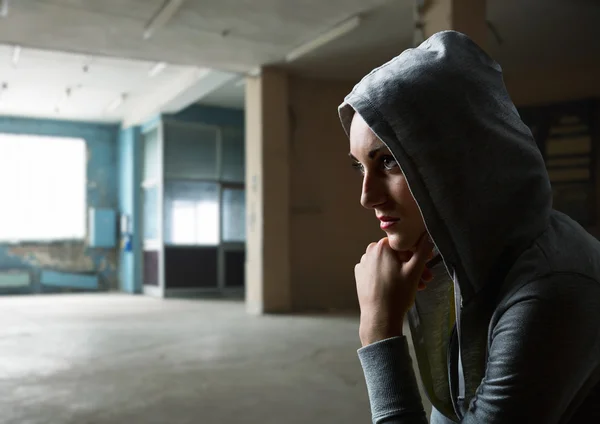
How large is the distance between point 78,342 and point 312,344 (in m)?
2.07

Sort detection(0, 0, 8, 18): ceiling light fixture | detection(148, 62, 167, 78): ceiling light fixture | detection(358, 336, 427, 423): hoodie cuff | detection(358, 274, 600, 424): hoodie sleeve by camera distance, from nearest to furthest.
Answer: detection(358, 274, 600, 424): hoodie sleeve
detection(358, 336, 427, 423): hoodie cuff
detection(0, 0, 8, 18): ceiling light fixture
detection(148, 62, 167, 78): ceiling light fixture

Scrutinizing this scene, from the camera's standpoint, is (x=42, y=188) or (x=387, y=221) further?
(x=42, y=188)

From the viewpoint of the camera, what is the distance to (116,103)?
9.47m

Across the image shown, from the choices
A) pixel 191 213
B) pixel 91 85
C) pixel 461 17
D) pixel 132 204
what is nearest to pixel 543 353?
pixel 461 17

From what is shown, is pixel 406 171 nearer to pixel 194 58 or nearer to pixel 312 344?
pixel 312 344

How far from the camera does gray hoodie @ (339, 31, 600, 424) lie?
0.68 metres

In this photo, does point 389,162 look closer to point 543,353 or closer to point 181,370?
point 543,353

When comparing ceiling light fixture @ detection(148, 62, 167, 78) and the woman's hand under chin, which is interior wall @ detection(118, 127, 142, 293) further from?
the woman's hand under chin

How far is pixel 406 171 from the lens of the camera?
791 mm

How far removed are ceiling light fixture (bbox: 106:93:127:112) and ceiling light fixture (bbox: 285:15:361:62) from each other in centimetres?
388

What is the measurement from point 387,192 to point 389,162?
0.15 ft

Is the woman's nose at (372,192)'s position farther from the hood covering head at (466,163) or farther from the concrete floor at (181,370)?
the concrete floor at (181,370)

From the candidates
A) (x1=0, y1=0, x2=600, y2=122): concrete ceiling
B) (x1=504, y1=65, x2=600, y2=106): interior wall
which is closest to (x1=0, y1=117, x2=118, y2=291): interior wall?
(x1=0, y1=0, x2=600, y2=122): concrete ceiling

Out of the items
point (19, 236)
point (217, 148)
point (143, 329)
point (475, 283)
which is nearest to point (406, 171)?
point (475, 283)
